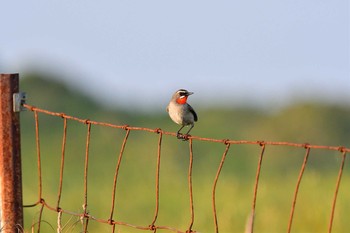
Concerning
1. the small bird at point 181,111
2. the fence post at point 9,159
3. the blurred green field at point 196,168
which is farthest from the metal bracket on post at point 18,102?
the small bird at point 181,111

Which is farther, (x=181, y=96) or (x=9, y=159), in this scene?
(x=181, y=96)

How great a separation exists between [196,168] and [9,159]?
33.0ft

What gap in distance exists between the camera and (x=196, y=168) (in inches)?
629

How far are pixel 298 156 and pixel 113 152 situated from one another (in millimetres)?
3819

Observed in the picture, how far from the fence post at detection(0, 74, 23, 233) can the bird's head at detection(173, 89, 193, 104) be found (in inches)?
57.0

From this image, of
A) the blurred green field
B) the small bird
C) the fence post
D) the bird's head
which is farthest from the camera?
the blurred green field

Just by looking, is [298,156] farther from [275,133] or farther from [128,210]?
[128,210]

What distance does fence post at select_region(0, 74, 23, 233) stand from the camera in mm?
5977

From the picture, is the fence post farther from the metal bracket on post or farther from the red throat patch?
the red throat patch

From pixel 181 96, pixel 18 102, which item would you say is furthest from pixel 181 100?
pixel 18 102

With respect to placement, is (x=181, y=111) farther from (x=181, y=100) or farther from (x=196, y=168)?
(x=196, y=168)

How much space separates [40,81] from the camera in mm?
22766

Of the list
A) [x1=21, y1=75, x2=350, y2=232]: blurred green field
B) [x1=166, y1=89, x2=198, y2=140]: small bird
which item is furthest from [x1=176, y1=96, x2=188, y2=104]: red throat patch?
[x1=21, y1=75, x2=350, y2=232]: blurred green field

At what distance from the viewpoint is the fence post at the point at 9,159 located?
5.98 metres
